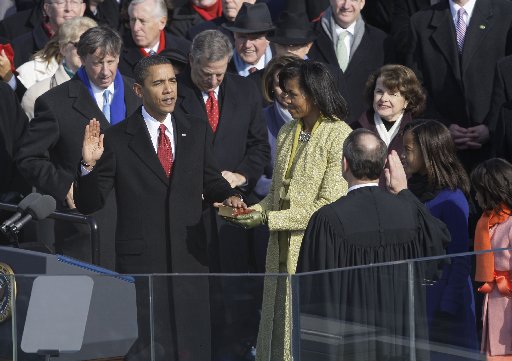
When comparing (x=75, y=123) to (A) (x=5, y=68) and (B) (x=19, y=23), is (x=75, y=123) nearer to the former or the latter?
(A) (x=5, y=68)

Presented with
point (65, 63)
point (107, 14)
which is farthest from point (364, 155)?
point (107, 14)

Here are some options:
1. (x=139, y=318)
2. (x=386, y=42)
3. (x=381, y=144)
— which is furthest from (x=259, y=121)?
A: (x=139, y=318)

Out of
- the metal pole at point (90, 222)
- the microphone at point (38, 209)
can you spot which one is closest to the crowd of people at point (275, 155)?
the metal pole at point (90, 222)

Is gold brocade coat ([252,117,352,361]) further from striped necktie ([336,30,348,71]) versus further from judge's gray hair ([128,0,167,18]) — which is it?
judge's gray hair ([128,0,167,18])

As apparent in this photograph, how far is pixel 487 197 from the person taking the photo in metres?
8.30

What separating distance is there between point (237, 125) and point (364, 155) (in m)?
2.70

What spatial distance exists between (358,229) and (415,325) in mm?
779

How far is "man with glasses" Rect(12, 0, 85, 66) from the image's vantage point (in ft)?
38.9

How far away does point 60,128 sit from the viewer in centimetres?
944

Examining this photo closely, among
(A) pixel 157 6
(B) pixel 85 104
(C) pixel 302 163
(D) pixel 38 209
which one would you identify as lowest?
(D) pixel 38 209

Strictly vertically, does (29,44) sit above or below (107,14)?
below

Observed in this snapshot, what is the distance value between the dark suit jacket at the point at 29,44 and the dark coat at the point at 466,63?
3410mm

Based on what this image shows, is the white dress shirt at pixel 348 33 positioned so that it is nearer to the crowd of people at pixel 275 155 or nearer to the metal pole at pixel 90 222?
the crowd of people at pixel 275 155

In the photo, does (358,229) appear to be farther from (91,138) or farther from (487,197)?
(91,138)
